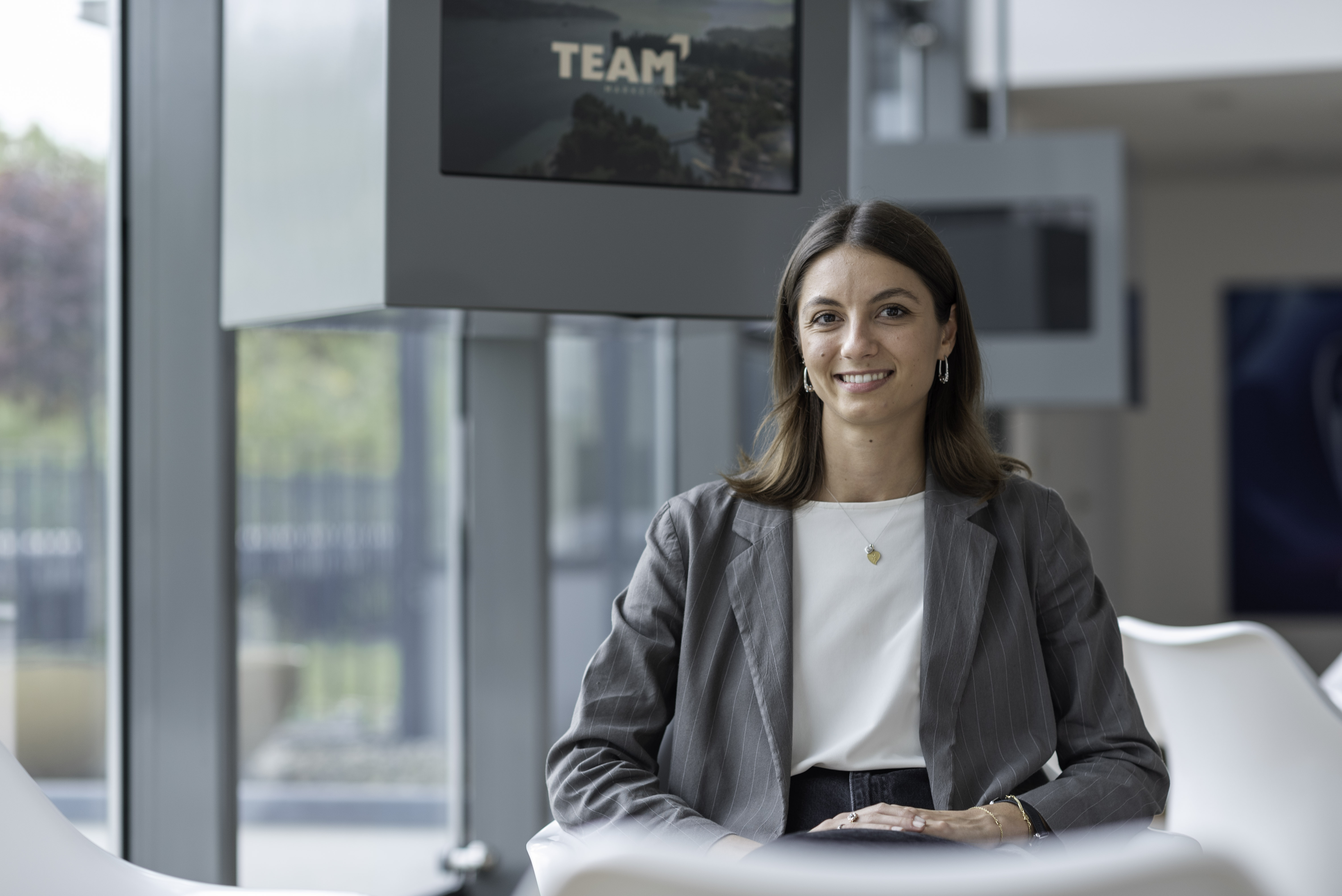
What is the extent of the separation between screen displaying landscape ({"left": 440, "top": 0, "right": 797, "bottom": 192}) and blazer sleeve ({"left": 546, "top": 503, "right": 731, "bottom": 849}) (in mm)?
503

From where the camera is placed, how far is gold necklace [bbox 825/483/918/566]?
1.58m

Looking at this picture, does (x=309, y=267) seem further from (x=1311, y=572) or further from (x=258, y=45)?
(x=1311, y=572)

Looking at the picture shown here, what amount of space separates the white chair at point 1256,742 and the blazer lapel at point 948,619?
490 millimetres

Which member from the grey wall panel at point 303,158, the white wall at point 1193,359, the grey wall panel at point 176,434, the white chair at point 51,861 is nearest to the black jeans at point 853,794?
the white chair at point 51,861

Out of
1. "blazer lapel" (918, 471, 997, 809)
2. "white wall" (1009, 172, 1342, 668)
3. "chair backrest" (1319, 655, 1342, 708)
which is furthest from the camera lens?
"white wall" (1009, 172, 1342, 668)

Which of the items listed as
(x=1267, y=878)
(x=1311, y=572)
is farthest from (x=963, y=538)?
(x=1311, y=572)

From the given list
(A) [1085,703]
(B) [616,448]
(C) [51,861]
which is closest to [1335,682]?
(A) [1085,703]

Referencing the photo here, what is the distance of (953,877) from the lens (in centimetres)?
71

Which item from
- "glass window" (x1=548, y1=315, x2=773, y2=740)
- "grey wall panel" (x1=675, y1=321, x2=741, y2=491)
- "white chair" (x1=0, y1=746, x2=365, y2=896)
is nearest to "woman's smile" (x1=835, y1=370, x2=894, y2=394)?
"white chair" (x1=0, y1=746, x2=365, y2=896)

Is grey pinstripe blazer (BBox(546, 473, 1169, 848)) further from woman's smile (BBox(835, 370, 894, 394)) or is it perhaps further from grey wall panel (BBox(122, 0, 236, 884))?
grey wall panel (BBox(122, 0, 236, 884))

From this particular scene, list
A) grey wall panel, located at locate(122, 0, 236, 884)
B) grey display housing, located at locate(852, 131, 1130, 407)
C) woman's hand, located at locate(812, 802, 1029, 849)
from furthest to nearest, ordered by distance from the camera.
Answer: grey display housing, located at locate(852, 131, 1130, 407) → grey wall panel, located at locate(122, 0, 236, 884) → woman's hand, located at locate(812, 802, 1029, 849)

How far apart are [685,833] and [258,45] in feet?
4.16

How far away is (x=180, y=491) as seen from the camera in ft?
6.77

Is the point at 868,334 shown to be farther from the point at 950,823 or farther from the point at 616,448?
the point at 616,448
